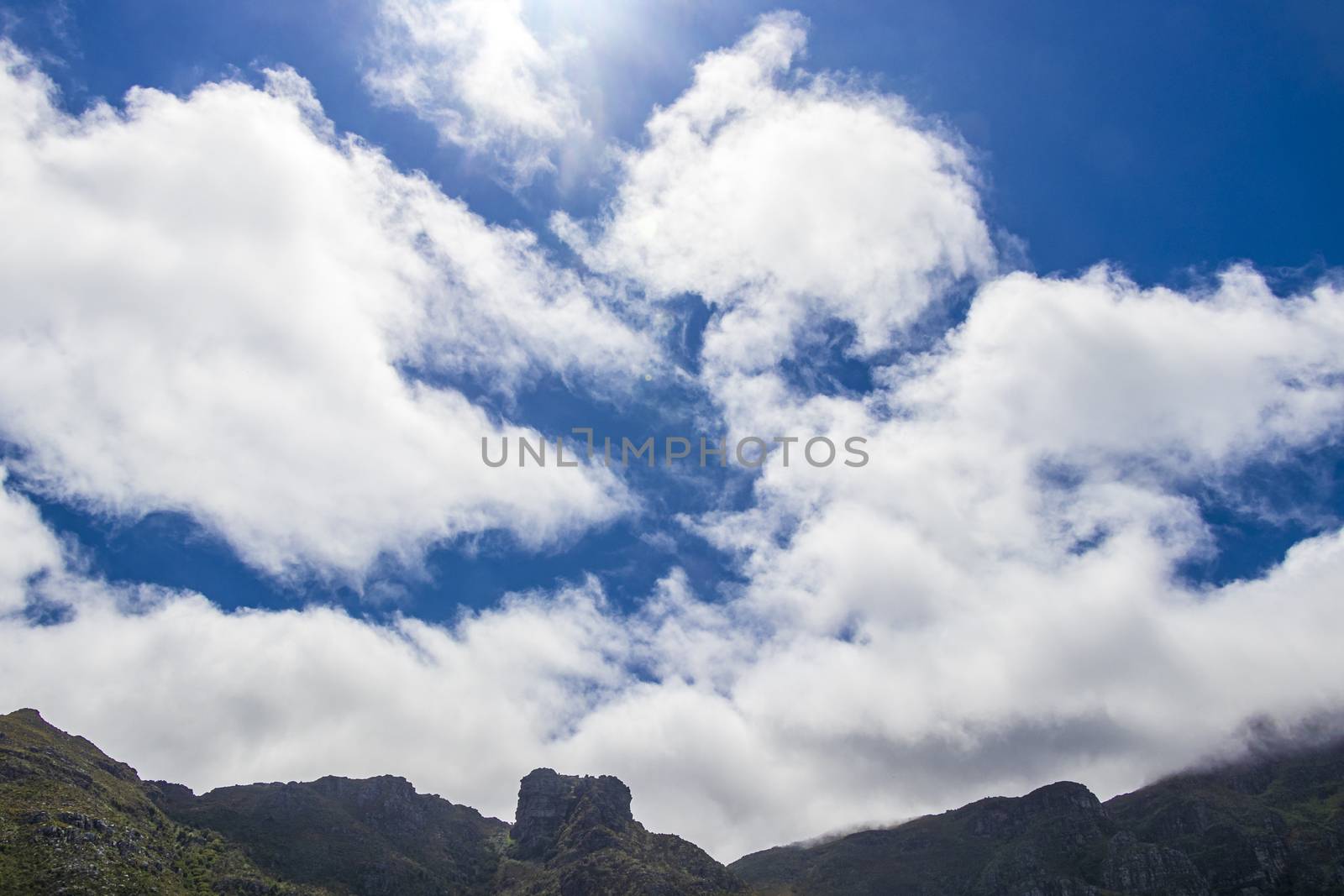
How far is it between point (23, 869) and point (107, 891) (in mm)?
18713

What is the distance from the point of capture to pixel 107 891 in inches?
7785

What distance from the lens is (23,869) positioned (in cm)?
18812
